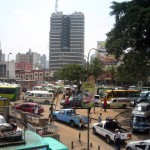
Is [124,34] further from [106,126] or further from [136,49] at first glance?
[106,126]

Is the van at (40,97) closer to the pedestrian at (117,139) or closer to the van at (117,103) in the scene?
the van at (117,103)

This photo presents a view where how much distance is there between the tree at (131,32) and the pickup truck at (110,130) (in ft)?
35.6

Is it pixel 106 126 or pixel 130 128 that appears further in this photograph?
pixel 130 128

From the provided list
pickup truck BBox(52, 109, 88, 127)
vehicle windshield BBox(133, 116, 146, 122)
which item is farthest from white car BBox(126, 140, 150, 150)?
pickup truck BBox(52, 109, 88, 127)

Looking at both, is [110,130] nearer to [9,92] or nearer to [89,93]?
[89,93]

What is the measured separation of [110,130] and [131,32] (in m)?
12.2

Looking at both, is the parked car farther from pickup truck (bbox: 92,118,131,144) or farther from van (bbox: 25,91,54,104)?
van (bbox: 25,91,54,104)

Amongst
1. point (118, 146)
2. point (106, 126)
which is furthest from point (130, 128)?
point (118, 146)

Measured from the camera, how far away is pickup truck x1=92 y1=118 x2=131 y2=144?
72.6 feet

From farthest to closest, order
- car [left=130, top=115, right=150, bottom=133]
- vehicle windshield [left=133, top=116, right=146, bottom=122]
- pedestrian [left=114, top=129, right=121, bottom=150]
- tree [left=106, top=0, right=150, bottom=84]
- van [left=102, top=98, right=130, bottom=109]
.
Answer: van [left=102, top=98, right=130, bottom=109] → tree [left=106, top=0, right=150, bottom=84] → vehicle windshield [left=133, top=116, right=146, bottom=122] → car [left=130, top=115, right=150, bottom=133] → pedestrian [left=114, top=129, right=121, bottom=150]

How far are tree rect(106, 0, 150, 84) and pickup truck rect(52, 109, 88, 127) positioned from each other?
9.08 m

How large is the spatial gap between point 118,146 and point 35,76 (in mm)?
133149

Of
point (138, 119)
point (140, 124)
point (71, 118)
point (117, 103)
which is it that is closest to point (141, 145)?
point (140, 124)

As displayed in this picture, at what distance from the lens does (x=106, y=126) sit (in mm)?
23984
